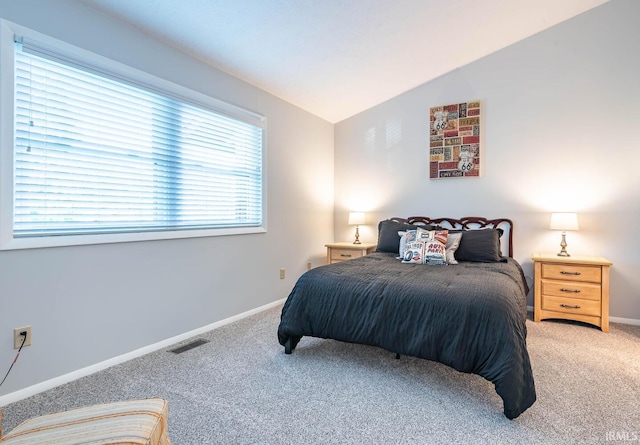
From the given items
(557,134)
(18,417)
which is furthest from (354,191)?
(18,417)

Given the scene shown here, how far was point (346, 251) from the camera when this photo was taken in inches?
167

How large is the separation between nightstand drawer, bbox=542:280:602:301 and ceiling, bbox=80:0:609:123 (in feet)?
8.38

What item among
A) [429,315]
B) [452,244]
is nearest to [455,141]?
[452,244]

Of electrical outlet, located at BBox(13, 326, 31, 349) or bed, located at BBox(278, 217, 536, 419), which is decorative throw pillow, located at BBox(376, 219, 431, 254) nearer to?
bed, located at BBox(278, 217, 536, 419)

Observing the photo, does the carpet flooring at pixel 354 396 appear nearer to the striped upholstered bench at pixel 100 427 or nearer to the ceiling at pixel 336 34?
the striped upholstered bench at pixel 100 427

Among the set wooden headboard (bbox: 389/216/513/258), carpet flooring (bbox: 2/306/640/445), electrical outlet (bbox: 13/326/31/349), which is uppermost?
wooden headboard (bbox: 389/216/513/258)

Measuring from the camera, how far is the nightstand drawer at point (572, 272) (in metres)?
3.07

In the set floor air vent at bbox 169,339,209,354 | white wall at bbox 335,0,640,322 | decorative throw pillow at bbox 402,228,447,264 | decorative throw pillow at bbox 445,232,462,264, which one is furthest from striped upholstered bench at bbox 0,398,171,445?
white wall at bbox 335,0,640,322

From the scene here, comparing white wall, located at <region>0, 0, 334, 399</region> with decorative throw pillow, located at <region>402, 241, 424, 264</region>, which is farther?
decorative throw pillow, located at <region>402, 241, 424, 264</region>

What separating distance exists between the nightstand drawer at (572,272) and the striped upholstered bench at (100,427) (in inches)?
137

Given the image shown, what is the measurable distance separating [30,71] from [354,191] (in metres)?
3.58

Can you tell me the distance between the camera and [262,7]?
2.42 m

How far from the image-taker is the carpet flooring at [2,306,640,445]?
1.63 meters

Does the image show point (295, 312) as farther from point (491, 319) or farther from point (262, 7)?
point (262, 7)
